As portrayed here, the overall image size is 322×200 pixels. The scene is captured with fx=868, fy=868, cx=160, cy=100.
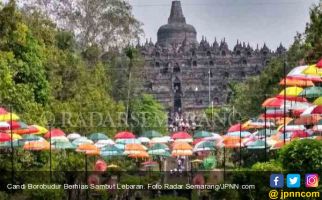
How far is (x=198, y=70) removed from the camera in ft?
293

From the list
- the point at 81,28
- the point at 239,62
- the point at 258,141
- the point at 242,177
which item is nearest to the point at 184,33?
the point at 239,62

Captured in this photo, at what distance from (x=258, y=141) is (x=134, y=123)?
84.4ft

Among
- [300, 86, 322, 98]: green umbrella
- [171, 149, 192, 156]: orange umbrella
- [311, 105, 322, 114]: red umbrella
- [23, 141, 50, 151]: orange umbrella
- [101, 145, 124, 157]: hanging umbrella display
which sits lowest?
[171, 149, 192, 156]: orange umbrella

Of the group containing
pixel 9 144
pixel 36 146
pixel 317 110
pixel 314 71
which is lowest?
pixel 36 146

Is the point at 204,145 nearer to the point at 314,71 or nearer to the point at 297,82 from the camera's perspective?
the point at 297,82

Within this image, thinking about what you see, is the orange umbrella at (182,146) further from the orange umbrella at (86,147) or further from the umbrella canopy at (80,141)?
the orange umbrella at (86,147)

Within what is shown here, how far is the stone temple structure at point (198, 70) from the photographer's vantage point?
87.4 metres

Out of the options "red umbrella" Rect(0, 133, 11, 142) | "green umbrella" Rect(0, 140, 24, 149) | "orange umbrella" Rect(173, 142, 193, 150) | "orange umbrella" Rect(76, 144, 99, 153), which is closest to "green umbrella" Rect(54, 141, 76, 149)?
"orange umbrella" Rect(76, 144, 99, 153)

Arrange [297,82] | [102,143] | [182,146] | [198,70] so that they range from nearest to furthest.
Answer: [297,82]
[102,143]
[182,146]
[198,70]

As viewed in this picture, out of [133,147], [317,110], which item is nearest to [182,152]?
[133,147]

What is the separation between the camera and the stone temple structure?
287ft

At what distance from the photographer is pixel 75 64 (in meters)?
37.5

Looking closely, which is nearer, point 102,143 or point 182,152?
point 102,143

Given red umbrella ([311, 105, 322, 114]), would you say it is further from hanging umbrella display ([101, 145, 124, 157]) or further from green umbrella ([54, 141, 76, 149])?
hanging umbrella display ([101, 145, 124, 157])
